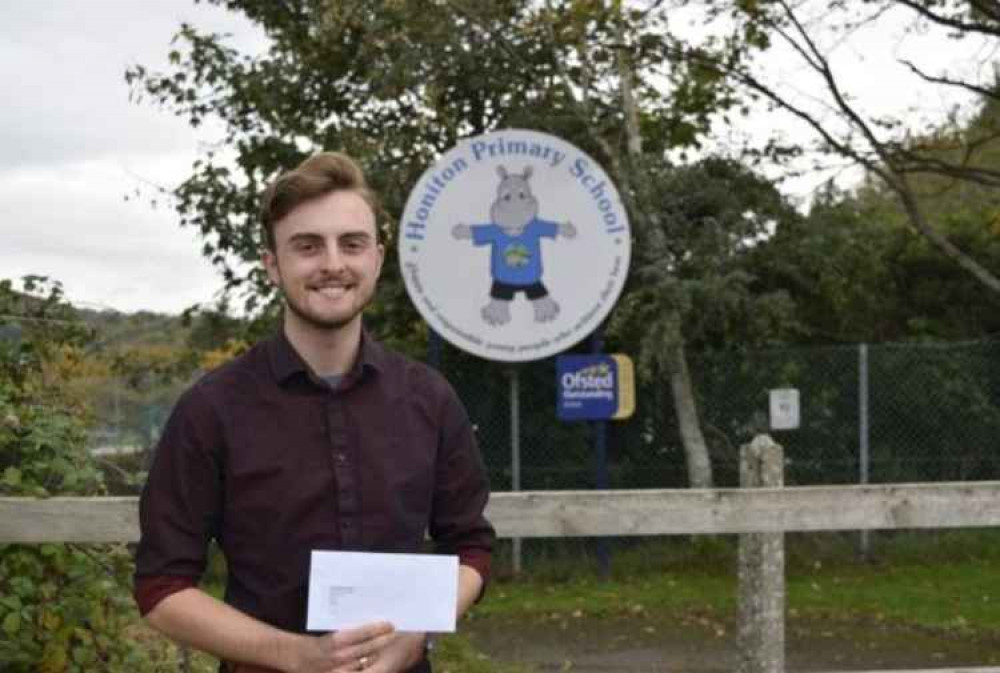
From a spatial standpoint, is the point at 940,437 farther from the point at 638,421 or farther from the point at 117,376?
the point at 117,376

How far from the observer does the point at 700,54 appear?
37.3ft

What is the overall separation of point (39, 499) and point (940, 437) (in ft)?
32.3

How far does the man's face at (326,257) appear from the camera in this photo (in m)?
2.54

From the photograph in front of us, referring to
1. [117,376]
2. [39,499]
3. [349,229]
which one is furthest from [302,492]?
[117,376]

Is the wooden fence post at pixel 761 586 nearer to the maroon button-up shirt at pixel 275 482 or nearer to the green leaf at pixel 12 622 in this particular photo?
the green leaf at pixel 12 622

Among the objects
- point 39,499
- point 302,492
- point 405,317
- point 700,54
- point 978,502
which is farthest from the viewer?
point 405,317

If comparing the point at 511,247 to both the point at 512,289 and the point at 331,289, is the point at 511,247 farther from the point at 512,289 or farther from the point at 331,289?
the point at 331,289

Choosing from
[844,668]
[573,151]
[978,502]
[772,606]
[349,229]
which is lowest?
[844,668]

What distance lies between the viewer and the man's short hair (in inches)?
100

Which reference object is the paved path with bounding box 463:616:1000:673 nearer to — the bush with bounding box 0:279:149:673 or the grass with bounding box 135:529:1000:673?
the grass with bounding box 135:529:1000:673

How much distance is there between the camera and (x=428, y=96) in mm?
13094

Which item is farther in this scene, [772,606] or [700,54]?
[700,54]

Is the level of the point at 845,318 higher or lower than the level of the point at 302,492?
higher

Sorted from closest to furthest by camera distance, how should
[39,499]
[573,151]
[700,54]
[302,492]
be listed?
1. [302,492]
2. [39,499]
3. [700,54]
4. [573,151]
